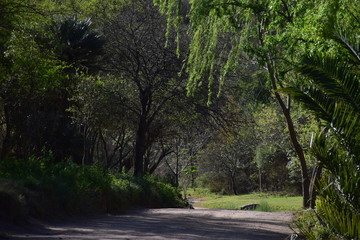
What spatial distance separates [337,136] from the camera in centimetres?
882

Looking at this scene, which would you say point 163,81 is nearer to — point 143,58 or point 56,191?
point 143,58

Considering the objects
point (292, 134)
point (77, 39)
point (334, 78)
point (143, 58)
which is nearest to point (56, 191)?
point (292, 134)

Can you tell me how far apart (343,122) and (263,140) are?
29611mm

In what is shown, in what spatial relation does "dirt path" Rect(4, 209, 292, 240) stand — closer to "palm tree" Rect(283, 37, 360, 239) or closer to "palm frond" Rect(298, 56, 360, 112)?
"palm tree" Rect(283, 37, 360, 239)

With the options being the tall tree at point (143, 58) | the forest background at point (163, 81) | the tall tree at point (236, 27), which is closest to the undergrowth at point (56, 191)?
the forest background at point (163, 81)

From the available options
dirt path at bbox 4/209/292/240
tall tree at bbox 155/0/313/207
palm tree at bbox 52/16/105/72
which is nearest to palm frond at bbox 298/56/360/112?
tall tree at bbox 155/0/313/207

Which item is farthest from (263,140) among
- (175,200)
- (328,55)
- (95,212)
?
(328,55)

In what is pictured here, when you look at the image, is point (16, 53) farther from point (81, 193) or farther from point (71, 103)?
point (71, 103)

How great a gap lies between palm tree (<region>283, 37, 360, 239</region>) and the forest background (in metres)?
0.02

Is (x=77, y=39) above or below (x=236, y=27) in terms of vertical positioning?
above

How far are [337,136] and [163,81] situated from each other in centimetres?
1319

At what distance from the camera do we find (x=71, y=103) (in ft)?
72.1

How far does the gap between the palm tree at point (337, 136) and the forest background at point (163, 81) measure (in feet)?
0.07

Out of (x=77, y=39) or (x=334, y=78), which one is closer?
(x=334, y=78)
